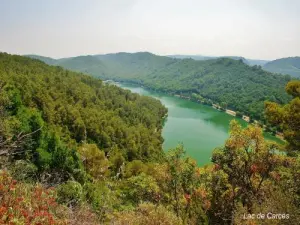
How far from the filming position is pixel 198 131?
5369 centimetres

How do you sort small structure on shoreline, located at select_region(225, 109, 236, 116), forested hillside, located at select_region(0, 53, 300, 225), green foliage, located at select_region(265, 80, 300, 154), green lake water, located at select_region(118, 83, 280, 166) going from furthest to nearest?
small structure on shoreline, located at select_region(225, 109, 236, 116), green lake water, located at select_region(118, 83, 280, 166), green foliage, located at select_region(265, 80, 300, 154), forested hillside, located at select_region(0, 53, 300, 225)

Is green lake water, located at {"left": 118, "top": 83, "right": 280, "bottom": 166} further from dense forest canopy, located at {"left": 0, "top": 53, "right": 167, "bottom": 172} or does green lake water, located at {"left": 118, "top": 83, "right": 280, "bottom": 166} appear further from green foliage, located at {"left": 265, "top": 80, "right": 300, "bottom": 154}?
green foliage, located at {"left": 265, "top": 80, "right": 300, "bottom": 154}

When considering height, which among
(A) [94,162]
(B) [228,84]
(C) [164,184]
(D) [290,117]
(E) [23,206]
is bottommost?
(A) [94,162]

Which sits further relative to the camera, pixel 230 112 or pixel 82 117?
pixel 230 112

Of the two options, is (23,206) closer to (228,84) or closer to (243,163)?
(243,163)

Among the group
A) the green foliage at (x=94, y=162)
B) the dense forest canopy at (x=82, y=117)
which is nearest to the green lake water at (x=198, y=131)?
the dense forest canopy at (x=82, y=117)

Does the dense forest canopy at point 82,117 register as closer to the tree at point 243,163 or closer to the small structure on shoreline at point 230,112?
the tree at point 243,163

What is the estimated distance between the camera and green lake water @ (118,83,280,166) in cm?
4088

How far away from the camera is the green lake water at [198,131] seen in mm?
40875

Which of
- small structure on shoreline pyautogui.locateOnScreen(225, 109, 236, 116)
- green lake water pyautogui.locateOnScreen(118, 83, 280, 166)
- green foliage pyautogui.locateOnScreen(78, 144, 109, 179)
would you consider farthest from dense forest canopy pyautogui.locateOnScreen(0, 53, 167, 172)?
small structure on shoreline pyautogui.locateOnScreen(225, 109, 236, 116)

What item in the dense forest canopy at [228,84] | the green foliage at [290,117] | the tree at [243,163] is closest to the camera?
the tree at [243,163]

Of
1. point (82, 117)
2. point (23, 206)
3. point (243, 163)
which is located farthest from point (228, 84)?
point (23, 206)

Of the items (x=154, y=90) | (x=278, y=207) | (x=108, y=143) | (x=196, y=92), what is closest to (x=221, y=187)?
(x=278, y=207)

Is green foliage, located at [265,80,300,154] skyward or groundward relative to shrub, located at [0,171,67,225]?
skyward
